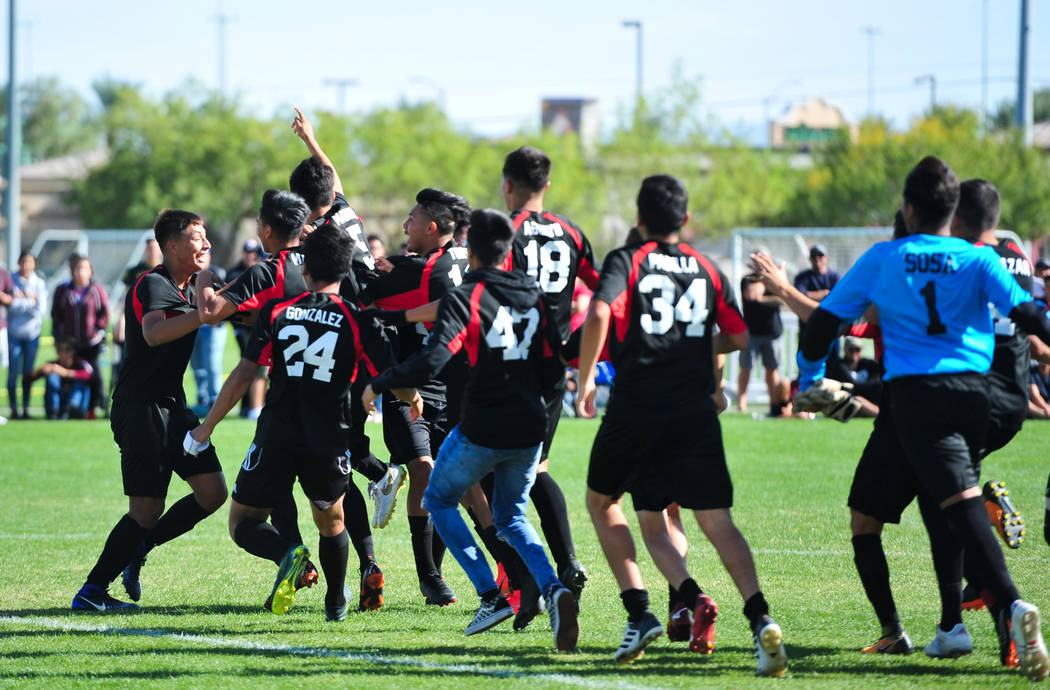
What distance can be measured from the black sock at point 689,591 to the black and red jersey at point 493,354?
95cm

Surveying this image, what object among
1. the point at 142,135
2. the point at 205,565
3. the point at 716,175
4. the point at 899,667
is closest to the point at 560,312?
the point at 899,667

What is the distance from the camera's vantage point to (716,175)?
55656 millimetres

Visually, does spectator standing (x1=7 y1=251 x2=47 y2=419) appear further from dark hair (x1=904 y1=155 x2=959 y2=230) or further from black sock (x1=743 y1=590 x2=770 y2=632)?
dark hair (x1=904 y1=155 x2=959 y2=230)

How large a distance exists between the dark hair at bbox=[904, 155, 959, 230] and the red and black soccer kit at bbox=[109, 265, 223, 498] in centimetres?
377

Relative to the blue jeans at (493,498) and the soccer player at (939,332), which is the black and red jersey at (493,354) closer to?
the blue jeans at (493,498)

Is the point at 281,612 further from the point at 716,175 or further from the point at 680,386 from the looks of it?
the point at 716,175

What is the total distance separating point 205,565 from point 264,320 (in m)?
2.58

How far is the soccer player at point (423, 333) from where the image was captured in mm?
6949

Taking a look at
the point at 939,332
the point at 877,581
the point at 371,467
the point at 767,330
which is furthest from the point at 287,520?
the point at 767,330

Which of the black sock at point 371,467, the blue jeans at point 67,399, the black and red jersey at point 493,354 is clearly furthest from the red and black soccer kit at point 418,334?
the blue jeans at point 67,399

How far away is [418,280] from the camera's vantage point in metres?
6.93

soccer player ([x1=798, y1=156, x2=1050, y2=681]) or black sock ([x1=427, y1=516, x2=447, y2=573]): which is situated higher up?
soccer player ([x1=798, y1=156, x2=1050, y2=681])

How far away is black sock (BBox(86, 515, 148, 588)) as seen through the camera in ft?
22.4

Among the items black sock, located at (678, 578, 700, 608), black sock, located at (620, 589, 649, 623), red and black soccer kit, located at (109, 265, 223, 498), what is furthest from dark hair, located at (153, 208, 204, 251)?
black sock, located at (678, 578, 700, 608)
